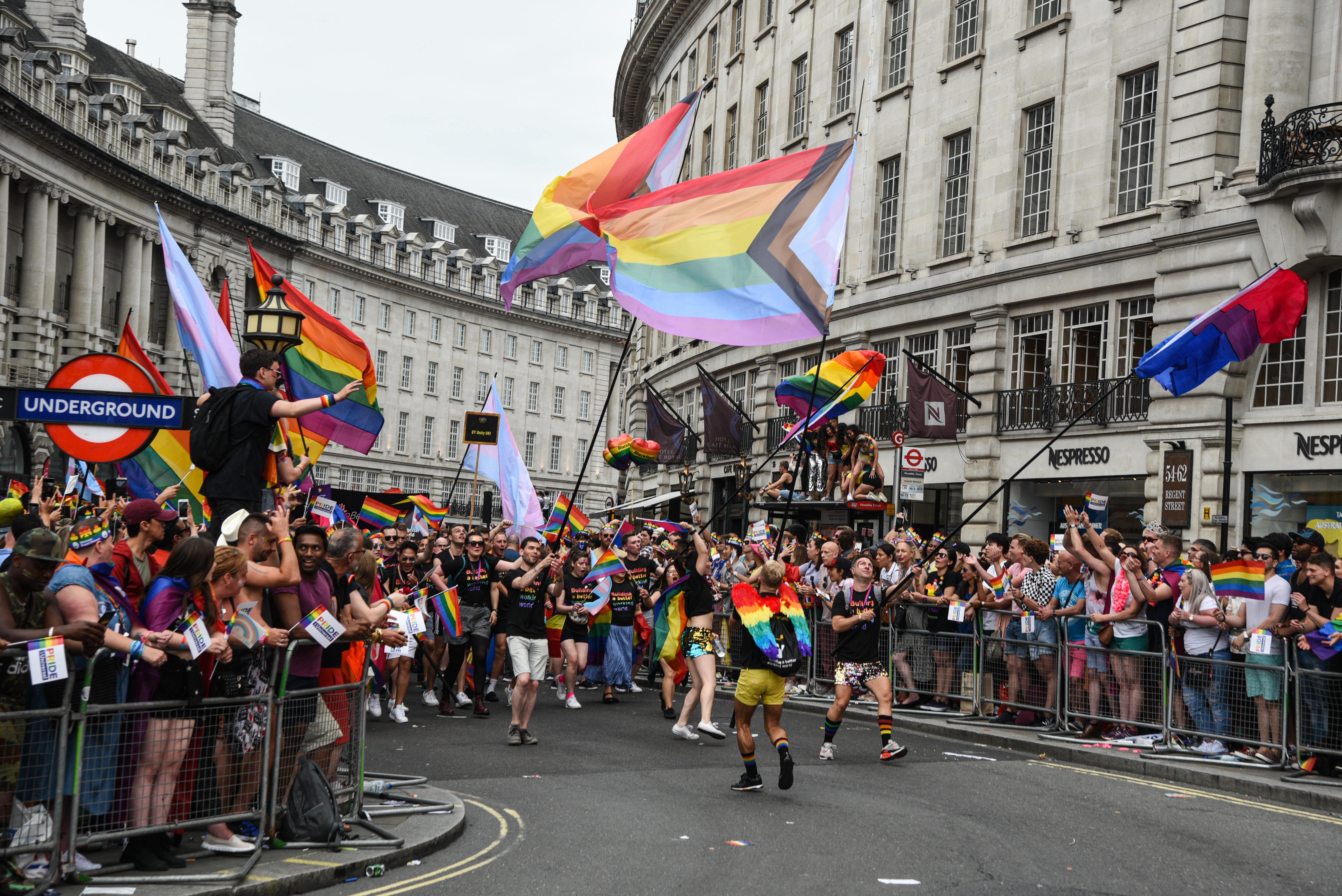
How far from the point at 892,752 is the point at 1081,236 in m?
14.8

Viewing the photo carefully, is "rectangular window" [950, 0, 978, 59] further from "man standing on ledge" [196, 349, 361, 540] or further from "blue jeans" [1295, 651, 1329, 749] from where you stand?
"man standing on ledge" [196, 349, 361, 540]

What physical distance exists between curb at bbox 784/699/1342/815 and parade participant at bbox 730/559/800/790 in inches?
139

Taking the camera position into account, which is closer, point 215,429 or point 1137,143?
point 215,429

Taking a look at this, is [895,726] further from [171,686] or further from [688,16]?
[688,16]

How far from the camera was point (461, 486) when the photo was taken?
8888 centimetres

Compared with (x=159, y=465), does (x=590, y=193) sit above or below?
above

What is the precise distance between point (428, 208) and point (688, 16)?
50089 mm

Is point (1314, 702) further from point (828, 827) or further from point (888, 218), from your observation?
point (888, 218)

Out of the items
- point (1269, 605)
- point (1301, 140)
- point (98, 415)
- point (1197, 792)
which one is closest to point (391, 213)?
point (1301, 140)

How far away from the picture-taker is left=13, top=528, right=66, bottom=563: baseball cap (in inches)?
257

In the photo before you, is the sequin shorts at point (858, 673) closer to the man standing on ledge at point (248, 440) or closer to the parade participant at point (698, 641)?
the parade participant at point (698, 641)

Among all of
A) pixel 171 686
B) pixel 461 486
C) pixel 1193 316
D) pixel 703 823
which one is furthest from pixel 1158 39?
pixel 461 486

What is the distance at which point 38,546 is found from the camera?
654 centimetres

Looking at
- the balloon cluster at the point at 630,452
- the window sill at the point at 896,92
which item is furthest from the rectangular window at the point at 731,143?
the balloon cluster at the point at 630,452
